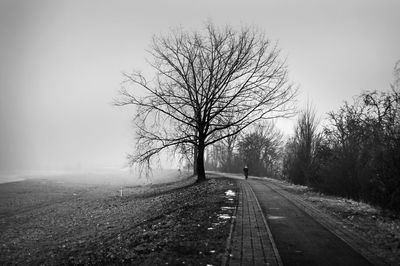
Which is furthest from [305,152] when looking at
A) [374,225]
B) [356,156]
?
[374,225]

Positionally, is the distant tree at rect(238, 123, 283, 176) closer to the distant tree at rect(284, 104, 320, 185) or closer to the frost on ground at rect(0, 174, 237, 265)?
the distant tree at rect(284, 104, 320, 185)

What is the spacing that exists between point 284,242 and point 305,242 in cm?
63

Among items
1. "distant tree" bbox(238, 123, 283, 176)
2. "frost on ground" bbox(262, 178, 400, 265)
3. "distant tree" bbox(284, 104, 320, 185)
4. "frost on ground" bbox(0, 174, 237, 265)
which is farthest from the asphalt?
"distant tree" bbox(238, 123, 283, 176)

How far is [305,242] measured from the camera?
9.66 metres

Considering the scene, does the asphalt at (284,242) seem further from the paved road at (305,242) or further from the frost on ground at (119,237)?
the frost on ground at (119,237)

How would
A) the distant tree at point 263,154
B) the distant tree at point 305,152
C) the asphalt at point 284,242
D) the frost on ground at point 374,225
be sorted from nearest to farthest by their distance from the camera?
1. the asphalt at point 284,242
2. the frost on ground at point 374,225
3. the distant tree at point 305,152
4. the distant tree at point 263,154

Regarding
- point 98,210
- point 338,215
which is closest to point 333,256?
point 338,215

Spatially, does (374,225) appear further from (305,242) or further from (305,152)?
(305,152)

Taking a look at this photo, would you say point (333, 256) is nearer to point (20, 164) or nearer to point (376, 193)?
point (376, 193)

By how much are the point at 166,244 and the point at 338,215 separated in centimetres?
816

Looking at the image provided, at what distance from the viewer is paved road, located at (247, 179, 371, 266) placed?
8164 mm

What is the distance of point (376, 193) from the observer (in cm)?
1742

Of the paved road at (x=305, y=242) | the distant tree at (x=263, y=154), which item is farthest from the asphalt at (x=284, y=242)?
the distant tree at (x=263, y=154)

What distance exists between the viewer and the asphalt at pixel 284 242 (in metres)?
8.13
